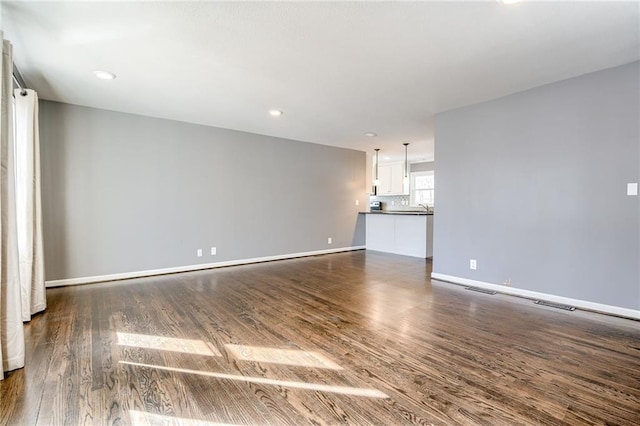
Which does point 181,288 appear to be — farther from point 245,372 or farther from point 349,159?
point 349,159

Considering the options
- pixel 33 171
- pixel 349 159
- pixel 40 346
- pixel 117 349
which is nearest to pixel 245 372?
pixel 117 349

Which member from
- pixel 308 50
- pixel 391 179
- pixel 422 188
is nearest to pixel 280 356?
pixel 308 50

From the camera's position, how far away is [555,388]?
1.71 meters

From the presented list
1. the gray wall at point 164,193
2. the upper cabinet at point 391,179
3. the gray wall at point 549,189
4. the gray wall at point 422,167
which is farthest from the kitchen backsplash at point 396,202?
the gray wall at point 549,189

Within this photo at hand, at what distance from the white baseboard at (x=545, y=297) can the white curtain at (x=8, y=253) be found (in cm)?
431

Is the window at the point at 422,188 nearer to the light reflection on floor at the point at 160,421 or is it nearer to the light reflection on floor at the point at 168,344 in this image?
the light reflection on floor at the point at 168,344

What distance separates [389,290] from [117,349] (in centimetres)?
283

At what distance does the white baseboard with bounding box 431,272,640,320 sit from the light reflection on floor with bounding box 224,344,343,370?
267 centimetres

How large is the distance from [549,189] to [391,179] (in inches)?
204

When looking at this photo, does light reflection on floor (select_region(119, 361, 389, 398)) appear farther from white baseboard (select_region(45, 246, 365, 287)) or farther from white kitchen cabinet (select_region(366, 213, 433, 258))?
white kitchen cabinet (select_region(366, 213, 433, 258))

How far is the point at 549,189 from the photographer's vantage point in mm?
3227

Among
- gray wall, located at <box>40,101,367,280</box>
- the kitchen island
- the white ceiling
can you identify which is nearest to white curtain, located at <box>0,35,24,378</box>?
the white ceiling

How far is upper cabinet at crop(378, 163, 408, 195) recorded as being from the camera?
8.13 m

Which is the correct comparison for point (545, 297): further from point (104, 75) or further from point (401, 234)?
point (104, 75)
